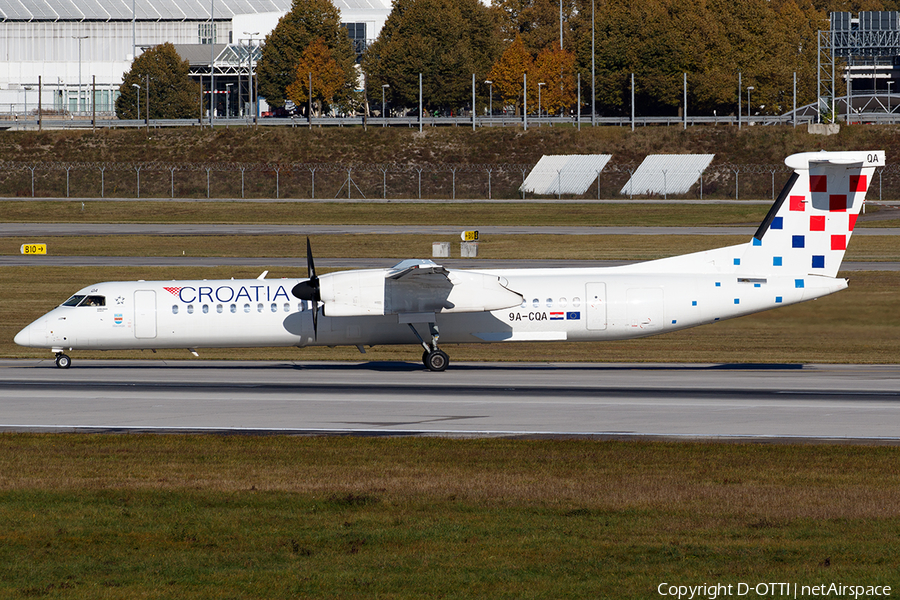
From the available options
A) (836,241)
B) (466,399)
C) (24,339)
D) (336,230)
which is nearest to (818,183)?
(836,241)

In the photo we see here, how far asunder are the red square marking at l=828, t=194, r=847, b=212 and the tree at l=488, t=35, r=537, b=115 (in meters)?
95.6

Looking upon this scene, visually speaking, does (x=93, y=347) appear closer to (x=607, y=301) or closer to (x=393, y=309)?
(x=393, y=309)

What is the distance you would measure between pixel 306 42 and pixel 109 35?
47933mm

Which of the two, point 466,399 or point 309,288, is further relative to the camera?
point 309,288

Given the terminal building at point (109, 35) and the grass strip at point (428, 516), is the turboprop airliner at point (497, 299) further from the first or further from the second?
the terminal building at point (109, 35)

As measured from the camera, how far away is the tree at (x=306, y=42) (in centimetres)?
12512

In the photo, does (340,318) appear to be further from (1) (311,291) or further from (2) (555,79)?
(2) (555,79)

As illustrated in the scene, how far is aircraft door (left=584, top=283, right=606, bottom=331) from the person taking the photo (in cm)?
3016

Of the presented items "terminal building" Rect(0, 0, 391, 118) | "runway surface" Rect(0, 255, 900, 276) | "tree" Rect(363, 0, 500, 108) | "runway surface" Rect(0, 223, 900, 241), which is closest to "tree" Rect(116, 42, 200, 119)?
"terminal building" Rect(0, 0, 391, 118)

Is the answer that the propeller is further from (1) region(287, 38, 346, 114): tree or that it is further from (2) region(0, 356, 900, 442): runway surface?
(1) region(287, 38, 346, 114): tree

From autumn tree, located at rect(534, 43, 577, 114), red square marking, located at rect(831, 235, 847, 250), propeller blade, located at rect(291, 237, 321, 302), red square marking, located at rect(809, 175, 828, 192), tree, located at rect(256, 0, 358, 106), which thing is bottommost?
propeller blade, located at rect(291, 237, 321, 302)

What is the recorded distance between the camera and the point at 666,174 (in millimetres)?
93938

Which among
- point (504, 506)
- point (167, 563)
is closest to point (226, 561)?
point (167, 563)

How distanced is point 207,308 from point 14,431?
9.53m
